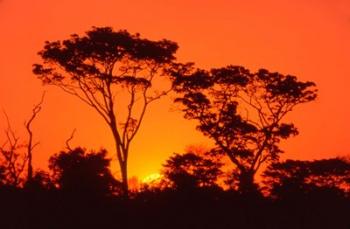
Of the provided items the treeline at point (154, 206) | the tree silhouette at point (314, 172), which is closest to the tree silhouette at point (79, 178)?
the treeline at point (154, 206)

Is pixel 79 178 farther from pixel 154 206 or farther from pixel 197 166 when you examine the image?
pixel 197 166

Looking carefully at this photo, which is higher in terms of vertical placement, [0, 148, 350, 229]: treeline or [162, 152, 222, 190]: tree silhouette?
[162, 152, 222, 190]: tree silhouette

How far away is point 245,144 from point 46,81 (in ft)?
50.9

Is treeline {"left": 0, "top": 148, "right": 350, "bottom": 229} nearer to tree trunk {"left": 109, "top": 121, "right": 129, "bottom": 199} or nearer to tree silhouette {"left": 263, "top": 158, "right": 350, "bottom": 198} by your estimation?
tree trunk {"left": 109, "top": 121, "right": 129, "bottom": 199}

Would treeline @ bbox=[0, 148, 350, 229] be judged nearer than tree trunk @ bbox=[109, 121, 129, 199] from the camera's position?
Yes

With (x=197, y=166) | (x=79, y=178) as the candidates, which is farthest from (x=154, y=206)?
(x=197, y=166)

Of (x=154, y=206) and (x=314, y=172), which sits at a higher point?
(x=314, y=172)

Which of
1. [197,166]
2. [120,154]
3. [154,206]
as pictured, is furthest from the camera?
[197,166]

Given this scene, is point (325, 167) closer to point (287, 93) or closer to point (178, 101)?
point (287, 93)

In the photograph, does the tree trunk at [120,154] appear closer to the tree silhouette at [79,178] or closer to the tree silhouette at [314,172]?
the tree silhouette at [79,178]

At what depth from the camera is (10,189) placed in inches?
1232

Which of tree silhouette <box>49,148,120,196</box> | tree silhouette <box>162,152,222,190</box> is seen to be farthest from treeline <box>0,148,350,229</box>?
tree silhouette <box>162,152,222,190</box>

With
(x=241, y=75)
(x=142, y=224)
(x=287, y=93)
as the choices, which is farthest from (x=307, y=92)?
(x=142, y=224)

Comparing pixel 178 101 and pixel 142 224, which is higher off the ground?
pixel 178 101
